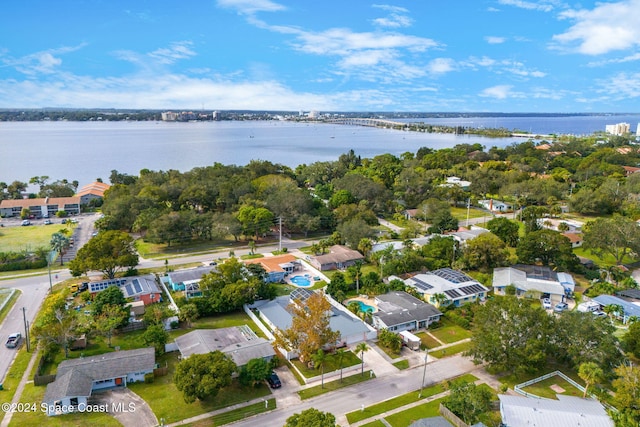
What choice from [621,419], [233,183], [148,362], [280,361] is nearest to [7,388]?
[148,362]

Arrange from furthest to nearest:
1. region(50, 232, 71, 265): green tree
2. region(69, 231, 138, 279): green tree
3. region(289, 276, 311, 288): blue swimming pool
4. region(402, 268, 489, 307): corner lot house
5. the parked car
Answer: region(50, 232, 71, 265): green tree < region(289, 276, 311, 288): blue swimming pool < region(69, 231, 138, 279): green tree < region(402, 268, 489, 307): corner lot house < the parked car

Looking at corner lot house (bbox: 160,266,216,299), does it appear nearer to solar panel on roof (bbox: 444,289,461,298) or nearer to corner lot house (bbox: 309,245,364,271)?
corner lot house (bbox: 309,245,364,271)

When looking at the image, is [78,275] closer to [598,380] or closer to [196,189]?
[196,189]

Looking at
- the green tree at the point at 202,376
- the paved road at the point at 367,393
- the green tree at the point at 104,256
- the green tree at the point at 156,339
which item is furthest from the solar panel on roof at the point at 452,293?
the green tree at the point at 104,256

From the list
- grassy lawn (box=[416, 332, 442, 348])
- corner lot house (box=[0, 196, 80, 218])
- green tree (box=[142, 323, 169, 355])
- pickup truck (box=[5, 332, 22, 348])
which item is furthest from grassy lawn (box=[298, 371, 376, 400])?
corner lot house (box=[0, 196, 80, 218])

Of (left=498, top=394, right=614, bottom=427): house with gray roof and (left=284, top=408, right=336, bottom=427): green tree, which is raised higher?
(left=284, top=408, right=336, bottom=427): green tree
